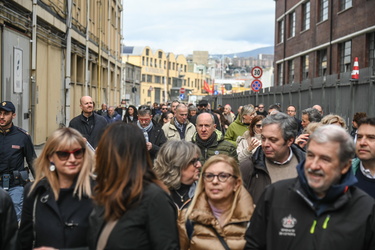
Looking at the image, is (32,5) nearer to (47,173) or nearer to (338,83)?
(338,83)

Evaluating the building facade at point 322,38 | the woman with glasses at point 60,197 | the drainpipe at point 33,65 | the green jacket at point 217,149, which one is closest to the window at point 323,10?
the building facade at point 322,38

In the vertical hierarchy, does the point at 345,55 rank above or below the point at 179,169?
above

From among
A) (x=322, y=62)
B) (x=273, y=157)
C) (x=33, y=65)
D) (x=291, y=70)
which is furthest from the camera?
(x=291, y=70)

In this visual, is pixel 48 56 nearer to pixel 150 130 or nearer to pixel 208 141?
pixel 150 130

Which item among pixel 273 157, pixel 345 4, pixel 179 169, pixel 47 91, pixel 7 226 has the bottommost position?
pixel 7 226

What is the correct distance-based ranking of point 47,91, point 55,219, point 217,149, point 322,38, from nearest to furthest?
point 55,219, point 217,149, point 47,91, point 322,38

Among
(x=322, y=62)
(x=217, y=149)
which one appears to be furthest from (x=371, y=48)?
(x=217, y=149)

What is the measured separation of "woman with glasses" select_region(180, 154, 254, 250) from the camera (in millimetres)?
4055

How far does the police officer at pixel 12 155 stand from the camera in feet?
24.7

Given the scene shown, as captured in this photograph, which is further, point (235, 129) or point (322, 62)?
point (322, 62)

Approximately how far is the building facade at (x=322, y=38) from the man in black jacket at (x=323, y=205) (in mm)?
Answer: 11357

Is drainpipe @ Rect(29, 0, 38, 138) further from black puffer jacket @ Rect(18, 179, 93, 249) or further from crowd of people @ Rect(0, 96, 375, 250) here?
black puffer jacket @ Rect(18, 179, 93, 249)

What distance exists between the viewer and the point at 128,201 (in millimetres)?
3318

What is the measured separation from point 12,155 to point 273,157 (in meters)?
3.95
